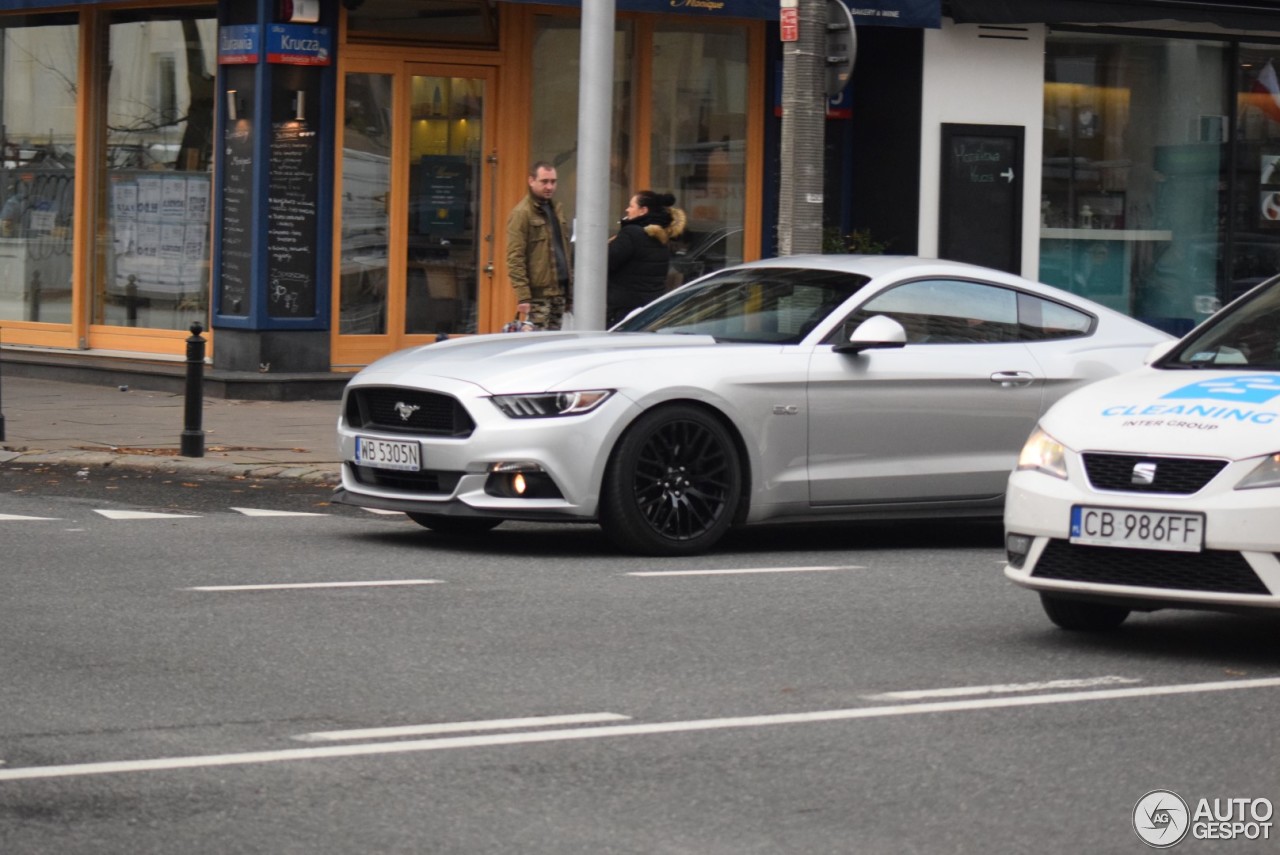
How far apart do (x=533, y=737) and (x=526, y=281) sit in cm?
924

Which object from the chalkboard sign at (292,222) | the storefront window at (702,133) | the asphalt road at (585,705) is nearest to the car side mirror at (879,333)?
the asphalt road at (585,705)

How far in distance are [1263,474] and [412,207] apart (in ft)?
41.7

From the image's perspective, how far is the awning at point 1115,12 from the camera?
1980 cm

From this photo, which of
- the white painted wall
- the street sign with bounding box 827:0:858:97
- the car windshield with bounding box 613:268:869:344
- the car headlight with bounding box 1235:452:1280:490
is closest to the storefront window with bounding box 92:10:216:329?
the white painted wall

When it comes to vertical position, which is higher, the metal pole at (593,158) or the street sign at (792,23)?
the street sign at (792,23)

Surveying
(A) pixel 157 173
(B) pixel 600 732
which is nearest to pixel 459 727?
(B) pixel 600 732

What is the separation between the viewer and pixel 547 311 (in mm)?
15305

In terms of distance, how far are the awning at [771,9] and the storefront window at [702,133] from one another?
1053 millimetres

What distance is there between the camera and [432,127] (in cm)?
1906

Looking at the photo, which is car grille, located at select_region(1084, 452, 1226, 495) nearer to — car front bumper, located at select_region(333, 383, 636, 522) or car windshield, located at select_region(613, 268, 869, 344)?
car front bumper, located at select_region(333, 383, 636, 522)

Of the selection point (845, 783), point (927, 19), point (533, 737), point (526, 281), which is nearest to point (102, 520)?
point (526, 281)

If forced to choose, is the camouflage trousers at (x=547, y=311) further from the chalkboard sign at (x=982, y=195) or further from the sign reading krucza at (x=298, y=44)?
the chalkboard sign at (x=982, y=195)

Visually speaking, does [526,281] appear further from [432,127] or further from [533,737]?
[533,737]

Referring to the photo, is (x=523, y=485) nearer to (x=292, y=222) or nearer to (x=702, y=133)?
(x=292, y=222)
